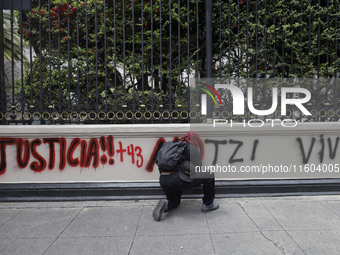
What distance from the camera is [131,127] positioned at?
14.8 feet

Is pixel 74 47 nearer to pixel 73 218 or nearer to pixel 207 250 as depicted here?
pixel 73 218

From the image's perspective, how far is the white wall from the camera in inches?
178

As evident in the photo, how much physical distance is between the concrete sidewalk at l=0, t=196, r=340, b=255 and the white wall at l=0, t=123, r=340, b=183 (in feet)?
1.56

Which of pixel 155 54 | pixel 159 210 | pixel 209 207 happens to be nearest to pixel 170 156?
pixel 159 210

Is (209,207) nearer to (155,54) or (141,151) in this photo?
(141,151)

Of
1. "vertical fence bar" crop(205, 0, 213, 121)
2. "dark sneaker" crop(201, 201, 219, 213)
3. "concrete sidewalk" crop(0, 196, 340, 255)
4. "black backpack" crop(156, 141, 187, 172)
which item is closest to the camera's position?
"concrete sidewalk" crop(0, 196, 340, 255)

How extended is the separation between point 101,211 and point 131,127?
4.68 ft

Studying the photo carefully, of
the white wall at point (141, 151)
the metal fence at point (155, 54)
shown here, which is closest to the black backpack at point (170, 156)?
the white wall at point (141, 151)

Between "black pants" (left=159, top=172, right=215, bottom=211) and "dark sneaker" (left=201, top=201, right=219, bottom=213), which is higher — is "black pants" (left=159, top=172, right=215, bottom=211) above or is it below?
above

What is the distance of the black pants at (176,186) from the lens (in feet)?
12.6

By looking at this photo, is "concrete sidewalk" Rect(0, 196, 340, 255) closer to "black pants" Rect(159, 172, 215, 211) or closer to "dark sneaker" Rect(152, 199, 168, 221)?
"dark sneaker" Rect(152, 199, 168, 221)

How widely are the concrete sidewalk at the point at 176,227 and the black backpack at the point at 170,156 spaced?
0.80 m

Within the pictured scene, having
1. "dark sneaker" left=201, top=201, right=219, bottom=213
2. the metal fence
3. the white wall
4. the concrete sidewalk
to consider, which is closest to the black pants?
"dark sneaker" left=201, top=201, right=219, bottom=213

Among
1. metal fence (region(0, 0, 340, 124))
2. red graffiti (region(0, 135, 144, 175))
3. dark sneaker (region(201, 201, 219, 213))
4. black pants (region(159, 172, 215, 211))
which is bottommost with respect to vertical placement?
dark sneaker (region(201, 201, 219, 213))
